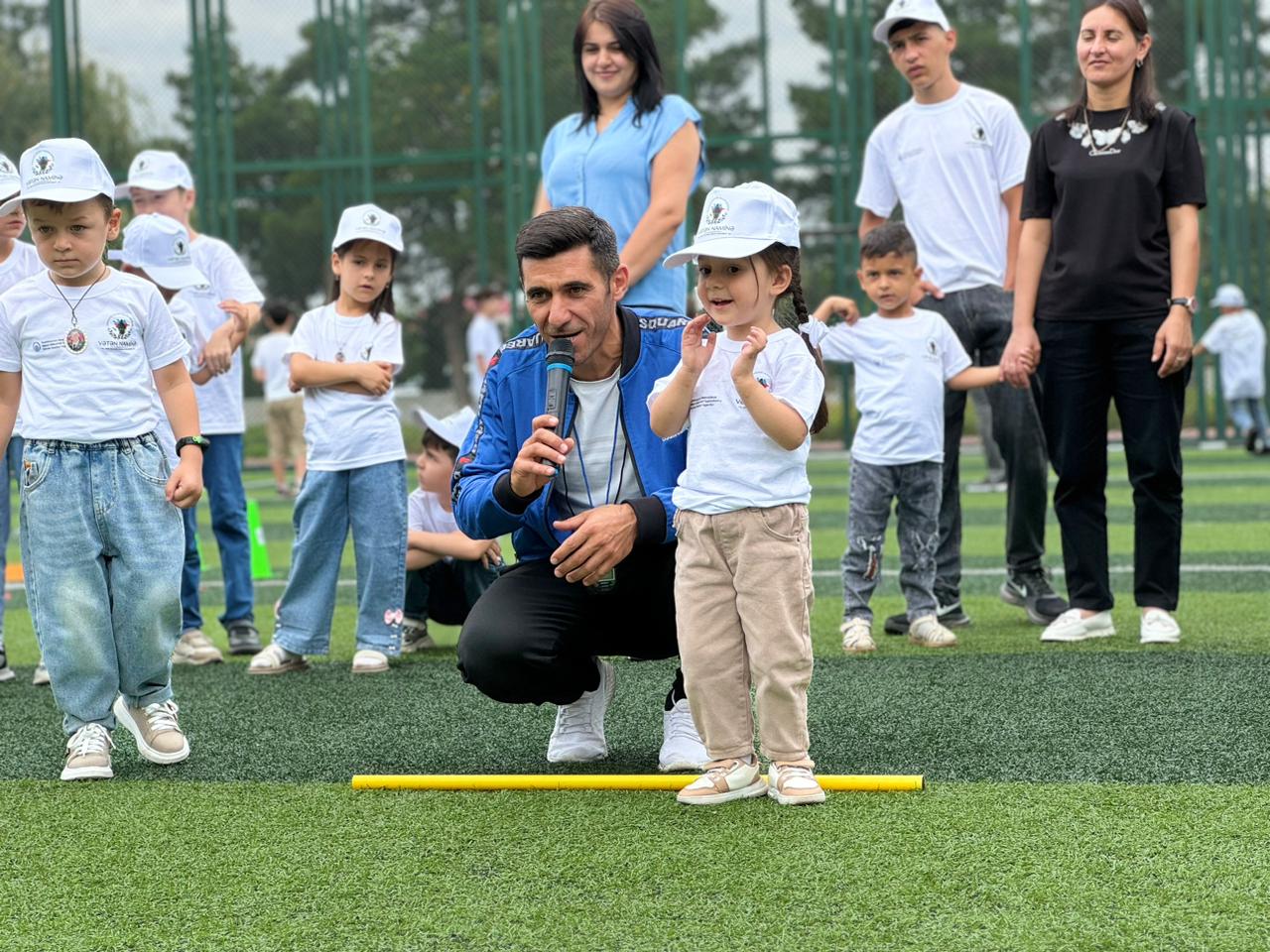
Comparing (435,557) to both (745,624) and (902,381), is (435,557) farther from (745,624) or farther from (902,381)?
(745,624)

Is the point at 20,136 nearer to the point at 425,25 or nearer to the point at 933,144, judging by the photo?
the point at 425,25

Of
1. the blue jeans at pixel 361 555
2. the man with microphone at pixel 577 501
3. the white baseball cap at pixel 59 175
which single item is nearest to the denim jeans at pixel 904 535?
the blue jeans at pixel 361 555

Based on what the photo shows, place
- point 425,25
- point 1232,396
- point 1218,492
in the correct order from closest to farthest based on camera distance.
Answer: point 1218,492 < point 1232,396 < point 425,25

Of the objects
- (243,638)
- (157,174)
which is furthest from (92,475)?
(157,174)

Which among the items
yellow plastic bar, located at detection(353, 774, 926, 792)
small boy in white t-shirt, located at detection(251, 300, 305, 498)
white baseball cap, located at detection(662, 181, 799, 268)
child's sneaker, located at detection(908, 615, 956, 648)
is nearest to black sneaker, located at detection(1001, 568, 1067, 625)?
child's sneaker, located at detection(908, 615, 956, 648)

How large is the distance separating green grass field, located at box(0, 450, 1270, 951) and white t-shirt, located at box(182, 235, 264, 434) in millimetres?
1319

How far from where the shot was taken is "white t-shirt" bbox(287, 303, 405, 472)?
585 cm

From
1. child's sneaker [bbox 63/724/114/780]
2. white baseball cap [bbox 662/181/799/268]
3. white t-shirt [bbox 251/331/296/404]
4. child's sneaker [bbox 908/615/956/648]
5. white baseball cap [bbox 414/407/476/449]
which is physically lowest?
child's sneaker [bbox 908/615/956/648]

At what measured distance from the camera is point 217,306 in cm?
648

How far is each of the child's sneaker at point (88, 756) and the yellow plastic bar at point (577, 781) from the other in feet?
2.23

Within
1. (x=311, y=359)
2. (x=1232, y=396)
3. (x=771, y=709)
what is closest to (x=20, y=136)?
(x=1232, y=396)

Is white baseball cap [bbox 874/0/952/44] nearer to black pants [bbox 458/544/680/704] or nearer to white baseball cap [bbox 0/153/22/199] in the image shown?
black pants [bbox 458/544/680/704]

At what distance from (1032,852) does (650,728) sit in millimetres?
1571

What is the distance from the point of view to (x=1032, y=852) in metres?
3.17
